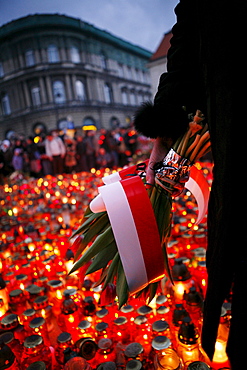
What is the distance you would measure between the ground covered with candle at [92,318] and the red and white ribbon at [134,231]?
0.18 metres

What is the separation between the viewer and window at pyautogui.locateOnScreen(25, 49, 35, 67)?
23.9 metres

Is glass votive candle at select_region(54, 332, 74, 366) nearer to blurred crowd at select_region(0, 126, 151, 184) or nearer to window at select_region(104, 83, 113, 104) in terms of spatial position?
blurred crowd at select_region(0, 126, 151, 184)

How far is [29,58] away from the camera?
24031mm

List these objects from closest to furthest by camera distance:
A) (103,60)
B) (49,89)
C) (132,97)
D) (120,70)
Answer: (49,89), (103,60), (120,70), (132,97)

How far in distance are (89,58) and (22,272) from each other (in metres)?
27.1

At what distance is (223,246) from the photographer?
0.69m

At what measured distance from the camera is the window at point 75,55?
986 inches

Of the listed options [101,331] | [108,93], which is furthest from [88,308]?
[108,93]

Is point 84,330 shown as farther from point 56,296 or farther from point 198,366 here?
point 198,366

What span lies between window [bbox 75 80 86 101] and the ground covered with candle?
81.1 ft

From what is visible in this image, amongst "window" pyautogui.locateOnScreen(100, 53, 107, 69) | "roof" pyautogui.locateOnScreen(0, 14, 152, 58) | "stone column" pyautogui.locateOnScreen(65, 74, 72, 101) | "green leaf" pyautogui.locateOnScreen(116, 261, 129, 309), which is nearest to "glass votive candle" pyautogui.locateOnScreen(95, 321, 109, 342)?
"green leaf" pyautogui.locateOnScreen(116, 261, 129, 309)

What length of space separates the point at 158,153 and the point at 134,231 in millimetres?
302

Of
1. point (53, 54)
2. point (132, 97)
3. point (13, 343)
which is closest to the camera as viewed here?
point (13, 343)

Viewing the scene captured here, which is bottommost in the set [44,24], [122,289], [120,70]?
[122,289]
